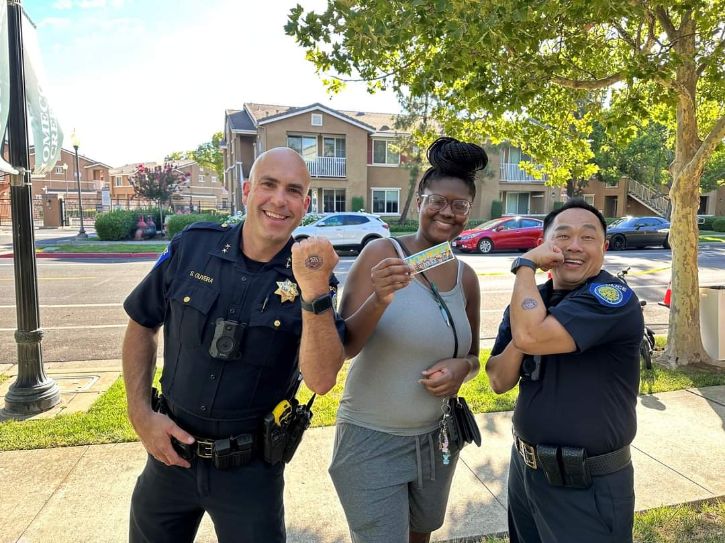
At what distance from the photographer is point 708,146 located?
5207 millimetres

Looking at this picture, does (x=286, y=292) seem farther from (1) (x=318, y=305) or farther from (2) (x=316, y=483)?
(2) (x=316, y=483)

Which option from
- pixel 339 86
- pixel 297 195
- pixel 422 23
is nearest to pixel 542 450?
pixel 297 195

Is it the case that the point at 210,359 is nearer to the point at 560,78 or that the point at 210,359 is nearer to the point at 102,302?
the point at 560,78

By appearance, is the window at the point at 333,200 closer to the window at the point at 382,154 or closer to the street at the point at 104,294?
the window at the point at 382,154

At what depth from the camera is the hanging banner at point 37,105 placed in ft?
15.0

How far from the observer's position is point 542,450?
1849 millimetres

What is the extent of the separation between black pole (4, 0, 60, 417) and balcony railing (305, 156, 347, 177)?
2412cm

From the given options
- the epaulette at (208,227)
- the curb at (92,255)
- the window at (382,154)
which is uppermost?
the window at (382,154)

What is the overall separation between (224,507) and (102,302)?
8984mm

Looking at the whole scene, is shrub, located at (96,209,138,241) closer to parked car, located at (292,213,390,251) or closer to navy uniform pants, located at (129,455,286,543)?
parked car, located at (292,213,390,251)

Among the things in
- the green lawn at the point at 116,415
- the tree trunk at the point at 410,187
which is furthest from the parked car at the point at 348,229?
the green lawn at the point at 116,415

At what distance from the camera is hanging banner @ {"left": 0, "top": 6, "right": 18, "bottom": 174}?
13.8ft

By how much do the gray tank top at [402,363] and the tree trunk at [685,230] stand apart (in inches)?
195

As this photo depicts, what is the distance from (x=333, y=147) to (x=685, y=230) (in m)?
25.0
